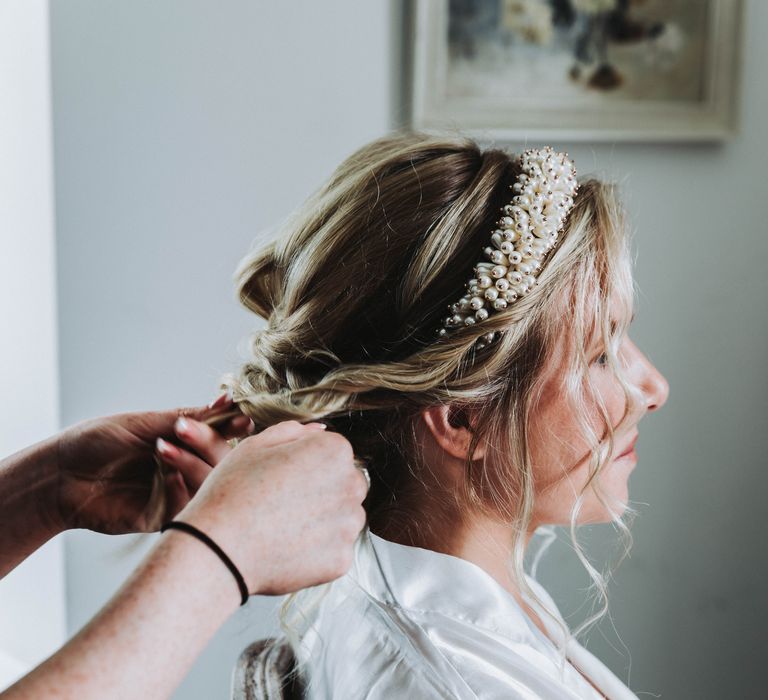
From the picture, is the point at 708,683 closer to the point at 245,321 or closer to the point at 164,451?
the point at 245,321

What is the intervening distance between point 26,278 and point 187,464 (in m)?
0.85

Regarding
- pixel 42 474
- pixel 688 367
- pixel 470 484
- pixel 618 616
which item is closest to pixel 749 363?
pixel 688 367

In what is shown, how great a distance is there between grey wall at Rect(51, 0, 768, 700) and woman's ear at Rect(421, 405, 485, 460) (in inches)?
30.9

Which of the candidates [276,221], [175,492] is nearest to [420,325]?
[175,492]

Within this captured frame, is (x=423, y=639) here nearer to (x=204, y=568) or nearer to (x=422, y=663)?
(x=422, y=663)

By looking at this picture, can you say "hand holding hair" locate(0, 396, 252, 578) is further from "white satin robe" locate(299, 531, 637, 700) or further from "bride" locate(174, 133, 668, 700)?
"white satin robe" locate(299, 531, 637, 700)

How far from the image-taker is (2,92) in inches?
56.9

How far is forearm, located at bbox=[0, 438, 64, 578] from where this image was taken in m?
0.88

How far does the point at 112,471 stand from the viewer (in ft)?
3.11

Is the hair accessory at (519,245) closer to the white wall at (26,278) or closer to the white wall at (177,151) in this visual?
the white wall at (177,151)

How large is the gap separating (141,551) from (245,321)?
0.52 meters

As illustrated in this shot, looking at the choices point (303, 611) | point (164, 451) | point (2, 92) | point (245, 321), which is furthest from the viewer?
point (245, 321)

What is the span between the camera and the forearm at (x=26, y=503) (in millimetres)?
882

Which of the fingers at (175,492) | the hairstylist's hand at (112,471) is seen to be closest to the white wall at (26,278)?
the hairstylist's hand at (112,471)
